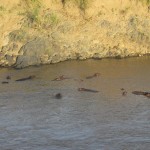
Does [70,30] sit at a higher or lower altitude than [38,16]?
lower

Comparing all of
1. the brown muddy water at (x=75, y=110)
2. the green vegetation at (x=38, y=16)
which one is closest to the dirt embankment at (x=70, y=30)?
the green vegetation at (x=38, y=16)

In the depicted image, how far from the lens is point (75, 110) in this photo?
23.9m

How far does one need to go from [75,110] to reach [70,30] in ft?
40.2

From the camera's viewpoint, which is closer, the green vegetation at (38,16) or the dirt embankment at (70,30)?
the dirt embankment at (70,30)

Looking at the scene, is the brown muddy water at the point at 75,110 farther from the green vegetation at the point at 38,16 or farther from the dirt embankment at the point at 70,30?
the green vegetation at the point at 38,16

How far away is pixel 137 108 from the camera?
2403 centimetres

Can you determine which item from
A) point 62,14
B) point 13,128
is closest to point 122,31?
point 62,14

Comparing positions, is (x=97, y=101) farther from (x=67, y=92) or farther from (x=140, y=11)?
(x=140, y=11)

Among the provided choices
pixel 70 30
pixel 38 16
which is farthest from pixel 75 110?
pixel 38 16

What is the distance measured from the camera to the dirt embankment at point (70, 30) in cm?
3394

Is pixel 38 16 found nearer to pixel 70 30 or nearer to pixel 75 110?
pixel 70 30

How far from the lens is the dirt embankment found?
33.9 meters

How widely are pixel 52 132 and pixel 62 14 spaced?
16.1 m

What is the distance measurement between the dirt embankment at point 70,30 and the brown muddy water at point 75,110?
1.68 metres
